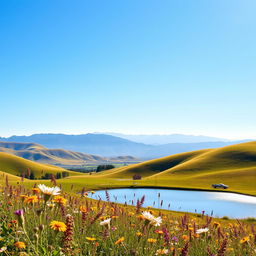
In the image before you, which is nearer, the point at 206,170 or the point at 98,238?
the point at 98,238

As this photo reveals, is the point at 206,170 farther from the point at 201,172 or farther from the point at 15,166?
the point at 15,166

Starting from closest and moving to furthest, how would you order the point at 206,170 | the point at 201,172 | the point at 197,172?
the point at 201,172 → the point at 197,172 → the point at 206,170

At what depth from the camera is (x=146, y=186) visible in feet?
186

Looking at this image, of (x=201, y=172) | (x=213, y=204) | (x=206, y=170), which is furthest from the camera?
(x=206, y=170)

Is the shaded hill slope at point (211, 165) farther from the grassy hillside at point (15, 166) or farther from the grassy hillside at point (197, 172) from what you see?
the grassy hillside at point (15, 166)

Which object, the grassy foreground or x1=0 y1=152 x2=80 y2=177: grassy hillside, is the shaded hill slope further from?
the grassy foreground

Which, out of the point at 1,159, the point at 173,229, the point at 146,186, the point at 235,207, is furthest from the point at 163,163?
the point at 173,229

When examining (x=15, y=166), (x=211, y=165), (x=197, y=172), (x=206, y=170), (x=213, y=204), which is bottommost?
(x=15, y=166)

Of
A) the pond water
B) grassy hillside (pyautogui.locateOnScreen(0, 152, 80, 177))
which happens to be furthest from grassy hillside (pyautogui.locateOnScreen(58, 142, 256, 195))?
grassy hillside (pyautogui.locateOnScreen(0, 152, 80, 177))

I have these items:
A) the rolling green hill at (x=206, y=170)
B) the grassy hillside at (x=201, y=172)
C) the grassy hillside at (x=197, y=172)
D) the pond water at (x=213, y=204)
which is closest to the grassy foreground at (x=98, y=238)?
the pond water at (x=213, y=204)

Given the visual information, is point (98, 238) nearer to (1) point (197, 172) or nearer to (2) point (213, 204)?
(2) point (213, 204)

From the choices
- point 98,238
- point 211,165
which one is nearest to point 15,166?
point 211,165

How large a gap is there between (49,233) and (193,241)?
2.41 metres

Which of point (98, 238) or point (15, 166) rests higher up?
point (98, 238)
